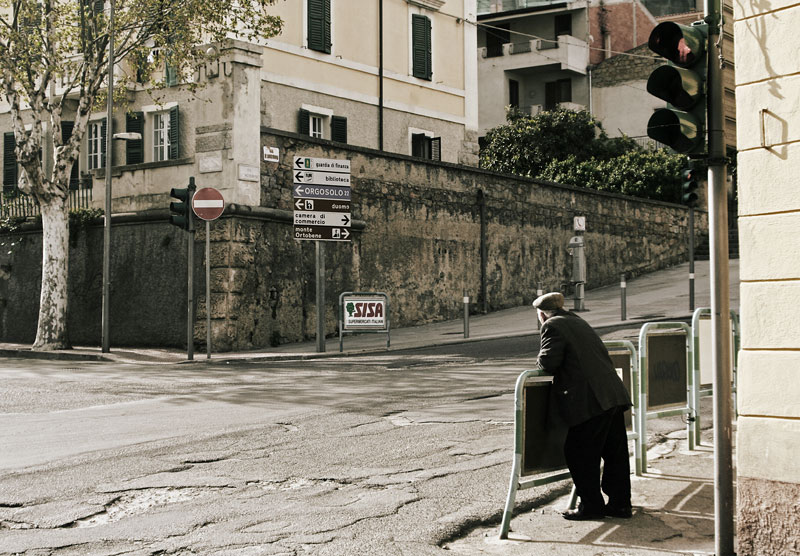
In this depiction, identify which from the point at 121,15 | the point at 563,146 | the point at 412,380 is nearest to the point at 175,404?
the point at 412,380

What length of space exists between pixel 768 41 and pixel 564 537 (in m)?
2.84

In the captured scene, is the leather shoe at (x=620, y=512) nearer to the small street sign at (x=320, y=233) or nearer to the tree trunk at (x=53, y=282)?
the small street sign at (x=320, y=233)

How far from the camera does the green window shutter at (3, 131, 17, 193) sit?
27.2 meters

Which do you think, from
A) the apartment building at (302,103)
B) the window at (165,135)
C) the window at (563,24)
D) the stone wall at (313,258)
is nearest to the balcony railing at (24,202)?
the apartment building at (302,103)

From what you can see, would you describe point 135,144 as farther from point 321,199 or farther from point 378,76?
point 378,76

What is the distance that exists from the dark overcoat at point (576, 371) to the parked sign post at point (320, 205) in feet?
42.3

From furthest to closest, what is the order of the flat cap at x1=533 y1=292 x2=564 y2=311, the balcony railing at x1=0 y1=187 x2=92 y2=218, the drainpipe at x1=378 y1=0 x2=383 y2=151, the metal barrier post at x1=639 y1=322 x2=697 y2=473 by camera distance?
the drainpipe at x1=378 y1=0 x2=383 y2=151 → the balcony railing at x1=0 y1=187 x2=92 y2=218 → the metal barrier post at x1=639 y1=322 x2=697 y2=473 → the flat cap at x1=533 y1=292 x2=564 y2=311

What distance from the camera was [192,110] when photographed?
71.5ft

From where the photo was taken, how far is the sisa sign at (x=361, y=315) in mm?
18984

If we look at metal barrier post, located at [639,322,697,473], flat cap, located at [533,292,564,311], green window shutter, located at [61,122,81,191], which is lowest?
metal barrier post, located at [639,322,697,473]

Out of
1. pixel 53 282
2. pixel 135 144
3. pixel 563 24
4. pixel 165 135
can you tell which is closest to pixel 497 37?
pixel 563 24

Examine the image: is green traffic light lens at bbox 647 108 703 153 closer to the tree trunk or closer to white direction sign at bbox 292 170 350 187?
white direction sign at bbox 292 170 350 187

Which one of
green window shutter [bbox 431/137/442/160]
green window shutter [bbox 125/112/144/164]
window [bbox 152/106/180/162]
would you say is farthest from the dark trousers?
green window shutter [bbox 431/137/442/160]

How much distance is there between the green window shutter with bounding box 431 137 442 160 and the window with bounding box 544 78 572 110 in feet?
62.8
